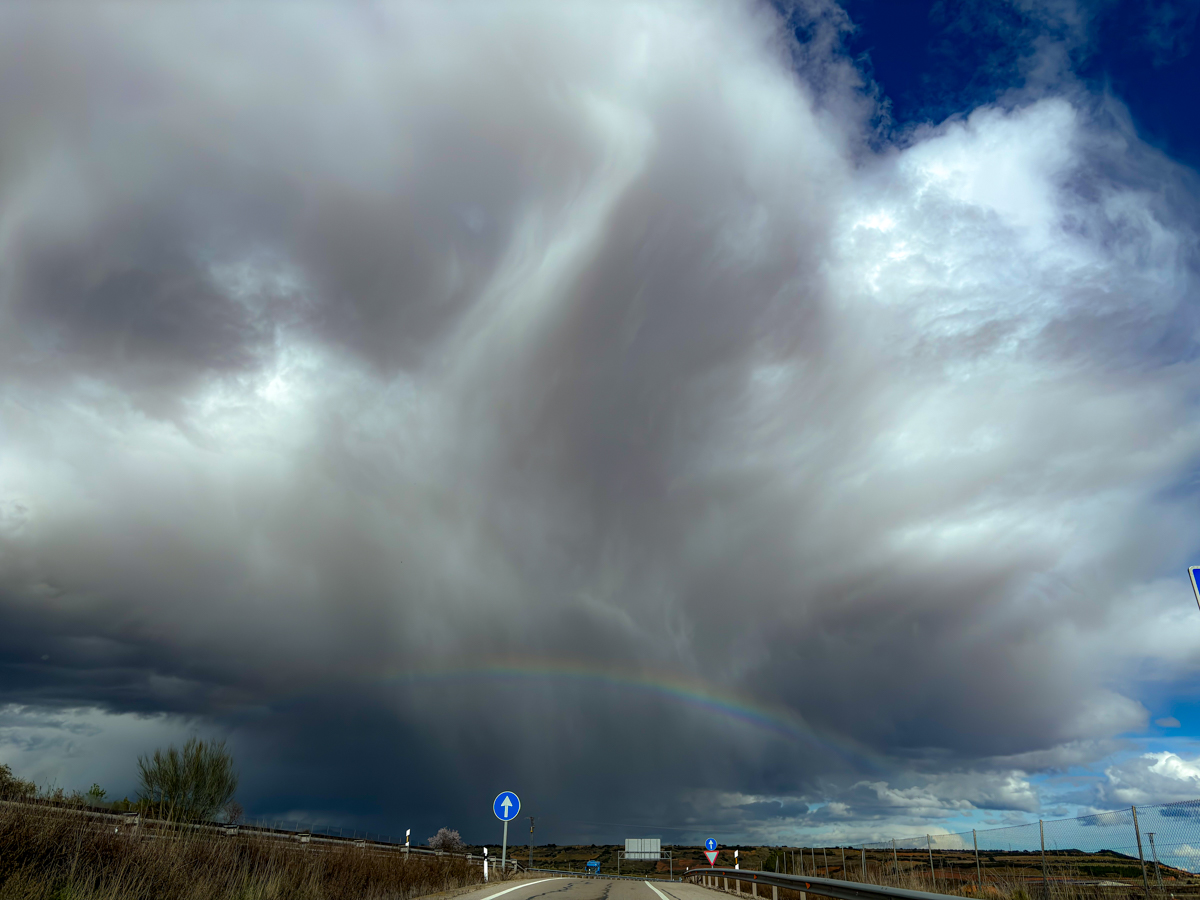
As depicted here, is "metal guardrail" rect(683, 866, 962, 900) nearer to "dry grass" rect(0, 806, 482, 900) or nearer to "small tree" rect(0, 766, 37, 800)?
"dry grass" rect(0, 806, 482, 900)

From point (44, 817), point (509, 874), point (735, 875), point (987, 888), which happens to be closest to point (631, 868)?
point (509, 874)

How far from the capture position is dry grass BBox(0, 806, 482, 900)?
12445mm

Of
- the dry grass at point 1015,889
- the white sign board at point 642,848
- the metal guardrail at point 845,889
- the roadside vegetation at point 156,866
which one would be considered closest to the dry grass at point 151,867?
the roadside vegetation at point 156,866

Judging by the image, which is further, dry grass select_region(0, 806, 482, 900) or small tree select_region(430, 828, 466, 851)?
small tree select_region(430, 828, 466, 851)

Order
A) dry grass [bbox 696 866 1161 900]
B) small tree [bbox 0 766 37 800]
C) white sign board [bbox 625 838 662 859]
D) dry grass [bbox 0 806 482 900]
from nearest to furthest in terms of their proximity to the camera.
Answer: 1. dry grass [bbox 0 806 482 900]
2. dry grass [bbox 696 866 1161 900]
3. small tree [bbox 0 766 37 800]
4. white sign board [bbox 625 838 662 859]

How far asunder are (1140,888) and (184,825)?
25833 millimetres

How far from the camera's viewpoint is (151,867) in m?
14.4

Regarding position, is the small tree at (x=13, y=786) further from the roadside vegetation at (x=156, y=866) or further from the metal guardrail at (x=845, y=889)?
the metal guardrail at (x=845, y=889)

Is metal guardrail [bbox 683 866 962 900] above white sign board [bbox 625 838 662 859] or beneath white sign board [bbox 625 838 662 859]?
above

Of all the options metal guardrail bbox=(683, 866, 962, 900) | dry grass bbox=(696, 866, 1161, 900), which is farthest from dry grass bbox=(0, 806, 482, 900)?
dry grass bbox=(696, 866, 1161, 900)

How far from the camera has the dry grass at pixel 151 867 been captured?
12.4 m

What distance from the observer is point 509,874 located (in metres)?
42.8

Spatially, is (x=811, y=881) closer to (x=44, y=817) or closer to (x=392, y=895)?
(x=392, y=895)

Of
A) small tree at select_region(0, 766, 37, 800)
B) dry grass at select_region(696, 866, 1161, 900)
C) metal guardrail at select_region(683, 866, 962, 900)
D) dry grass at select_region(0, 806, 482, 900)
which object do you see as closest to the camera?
metal guardrail at select_region(683, 866, 962, 900)
